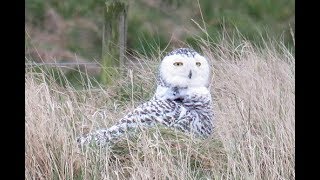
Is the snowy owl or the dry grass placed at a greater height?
the snowy owl

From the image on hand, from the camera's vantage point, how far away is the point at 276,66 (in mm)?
3781

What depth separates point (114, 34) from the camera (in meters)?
4.18

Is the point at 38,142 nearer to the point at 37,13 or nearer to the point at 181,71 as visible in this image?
the point at 181,71

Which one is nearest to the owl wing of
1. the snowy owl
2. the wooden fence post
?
the snowy owl

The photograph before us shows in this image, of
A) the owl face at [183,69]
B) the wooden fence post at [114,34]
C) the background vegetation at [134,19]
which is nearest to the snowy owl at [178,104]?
the owl face at [183,69]

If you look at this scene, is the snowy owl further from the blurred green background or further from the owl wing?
the blurred green background

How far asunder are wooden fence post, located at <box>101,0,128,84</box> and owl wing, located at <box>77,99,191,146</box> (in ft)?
3.87

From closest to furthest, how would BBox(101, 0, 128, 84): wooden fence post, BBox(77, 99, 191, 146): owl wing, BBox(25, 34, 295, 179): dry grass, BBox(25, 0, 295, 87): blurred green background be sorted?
BBox(25, 34, 295, 179): dry grass < BBox(77, 99, 191, 146): owl wing < BBox(101, 0, 128, 84): wooden fence post < BBox(25, 0, 295, 87): blurred green background

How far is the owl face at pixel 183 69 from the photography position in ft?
9.68

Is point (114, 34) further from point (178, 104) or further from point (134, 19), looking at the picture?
point (134, 19)

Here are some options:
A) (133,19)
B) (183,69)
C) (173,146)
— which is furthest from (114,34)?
(133,19)

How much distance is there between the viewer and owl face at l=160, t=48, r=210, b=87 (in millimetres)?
2949

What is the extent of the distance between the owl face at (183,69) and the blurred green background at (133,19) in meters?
3.42

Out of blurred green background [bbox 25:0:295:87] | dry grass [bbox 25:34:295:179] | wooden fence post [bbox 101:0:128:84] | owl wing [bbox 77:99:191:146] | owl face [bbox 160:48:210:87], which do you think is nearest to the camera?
dry grass [bbox 25:34:295:179]
